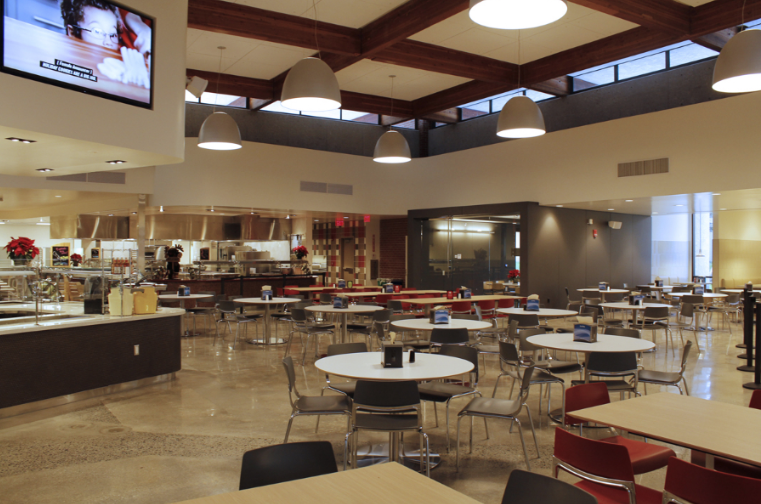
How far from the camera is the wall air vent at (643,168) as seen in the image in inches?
404

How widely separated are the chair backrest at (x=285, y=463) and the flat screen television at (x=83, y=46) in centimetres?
354

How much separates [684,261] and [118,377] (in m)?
16.9

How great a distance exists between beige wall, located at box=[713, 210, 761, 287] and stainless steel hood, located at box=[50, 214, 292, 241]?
12.9 meters

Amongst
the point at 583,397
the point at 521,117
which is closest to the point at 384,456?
the point at 583,397

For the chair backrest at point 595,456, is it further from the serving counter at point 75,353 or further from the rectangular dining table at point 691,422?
the serving counter at point 75,353

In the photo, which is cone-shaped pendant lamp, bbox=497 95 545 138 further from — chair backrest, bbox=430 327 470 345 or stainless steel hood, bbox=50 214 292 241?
stainless steel hood, bbox=50 214 292 241

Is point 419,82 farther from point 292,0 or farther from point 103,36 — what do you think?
point 103,36

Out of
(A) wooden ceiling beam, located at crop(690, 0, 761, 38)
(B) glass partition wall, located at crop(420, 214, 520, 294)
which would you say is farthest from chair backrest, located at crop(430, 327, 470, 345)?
A: (B) glass partition wall, located at crop(420, 214, 520, 294)

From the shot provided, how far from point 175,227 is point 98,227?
1917mm

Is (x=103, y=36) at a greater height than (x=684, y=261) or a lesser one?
greater

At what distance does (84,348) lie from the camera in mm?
5586

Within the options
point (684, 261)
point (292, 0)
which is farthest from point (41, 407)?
point (684, 261)

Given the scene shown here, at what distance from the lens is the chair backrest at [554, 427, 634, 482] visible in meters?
2.37

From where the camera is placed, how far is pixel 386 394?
349 cm
